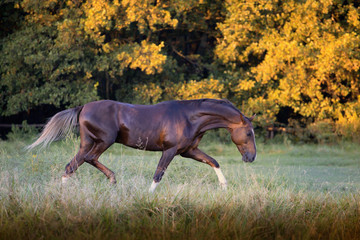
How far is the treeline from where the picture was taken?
57.5ft

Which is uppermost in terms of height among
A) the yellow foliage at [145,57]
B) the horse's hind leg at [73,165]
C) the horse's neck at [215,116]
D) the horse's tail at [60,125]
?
the yellow foliage at [145,57]

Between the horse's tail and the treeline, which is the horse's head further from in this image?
the treeline

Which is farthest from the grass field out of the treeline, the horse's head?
the treeline

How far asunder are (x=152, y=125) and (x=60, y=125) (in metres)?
1.59

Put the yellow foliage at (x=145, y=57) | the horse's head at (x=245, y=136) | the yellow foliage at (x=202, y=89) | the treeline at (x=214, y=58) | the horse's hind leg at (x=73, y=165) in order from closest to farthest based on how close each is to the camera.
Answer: the horse's hind leg at (x=73, y=165) → the horse's head at (x=245, y=136) → the treeline at (x=214, y=58) → the yellow foliage at (x=145, y=57) → the yellow foliage at (x=202, y=89)

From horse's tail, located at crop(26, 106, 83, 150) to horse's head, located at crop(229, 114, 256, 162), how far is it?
8.71 ft

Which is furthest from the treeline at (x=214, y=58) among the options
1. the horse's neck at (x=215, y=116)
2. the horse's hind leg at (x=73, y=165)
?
the horse's hind leg at (x=73, y=165)

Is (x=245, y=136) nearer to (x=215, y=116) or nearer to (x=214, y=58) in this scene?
(x=215, y=116)

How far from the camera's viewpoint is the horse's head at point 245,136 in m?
8.09

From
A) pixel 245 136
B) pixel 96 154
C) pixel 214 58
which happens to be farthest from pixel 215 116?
pixel 214 58

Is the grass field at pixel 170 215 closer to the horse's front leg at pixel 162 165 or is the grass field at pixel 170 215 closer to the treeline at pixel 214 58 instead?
the horse's front leg at pixel 162 165

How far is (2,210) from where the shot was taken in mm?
5270

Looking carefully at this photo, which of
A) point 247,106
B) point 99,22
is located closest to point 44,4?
point 99,22

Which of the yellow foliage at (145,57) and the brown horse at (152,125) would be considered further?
the yellow foliage at (145,57)
